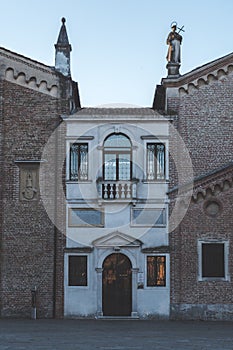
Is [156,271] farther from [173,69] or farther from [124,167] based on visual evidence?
[173,69]

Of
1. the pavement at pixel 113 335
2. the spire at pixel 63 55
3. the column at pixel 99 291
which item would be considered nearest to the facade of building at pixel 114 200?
the column at pixel 99 291

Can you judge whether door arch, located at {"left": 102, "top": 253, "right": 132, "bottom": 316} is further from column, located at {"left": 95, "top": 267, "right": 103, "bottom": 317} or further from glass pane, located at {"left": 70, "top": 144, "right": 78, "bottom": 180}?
glass pane, located at {"left": 70, "top": 144, "right": 78, "bottom": 180}

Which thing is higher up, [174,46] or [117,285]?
[174,46]

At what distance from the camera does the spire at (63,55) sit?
2409 centimetres

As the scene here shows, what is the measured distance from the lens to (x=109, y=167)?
23.6 metres

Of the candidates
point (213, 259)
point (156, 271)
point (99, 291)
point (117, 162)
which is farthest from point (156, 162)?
point (99, 291)

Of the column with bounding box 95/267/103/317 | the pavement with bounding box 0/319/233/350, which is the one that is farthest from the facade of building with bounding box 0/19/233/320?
the pavement with bounding box 0/319/233/350

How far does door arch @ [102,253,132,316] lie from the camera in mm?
22984

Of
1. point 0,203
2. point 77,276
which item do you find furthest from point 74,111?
point 77,276

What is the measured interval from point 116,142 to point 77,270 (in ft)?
15.8

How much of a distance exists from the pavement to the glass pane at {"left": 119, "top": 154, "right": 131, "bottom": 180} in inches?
203

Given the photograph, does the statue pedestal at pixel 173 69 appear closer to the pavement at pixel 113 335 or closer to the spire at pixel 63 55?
the spire at pixel 63 55

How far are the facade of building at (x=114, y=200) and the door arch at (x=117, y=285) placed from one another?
36 millimetres

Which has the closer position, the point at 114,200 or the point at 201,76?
the point at 114,200
